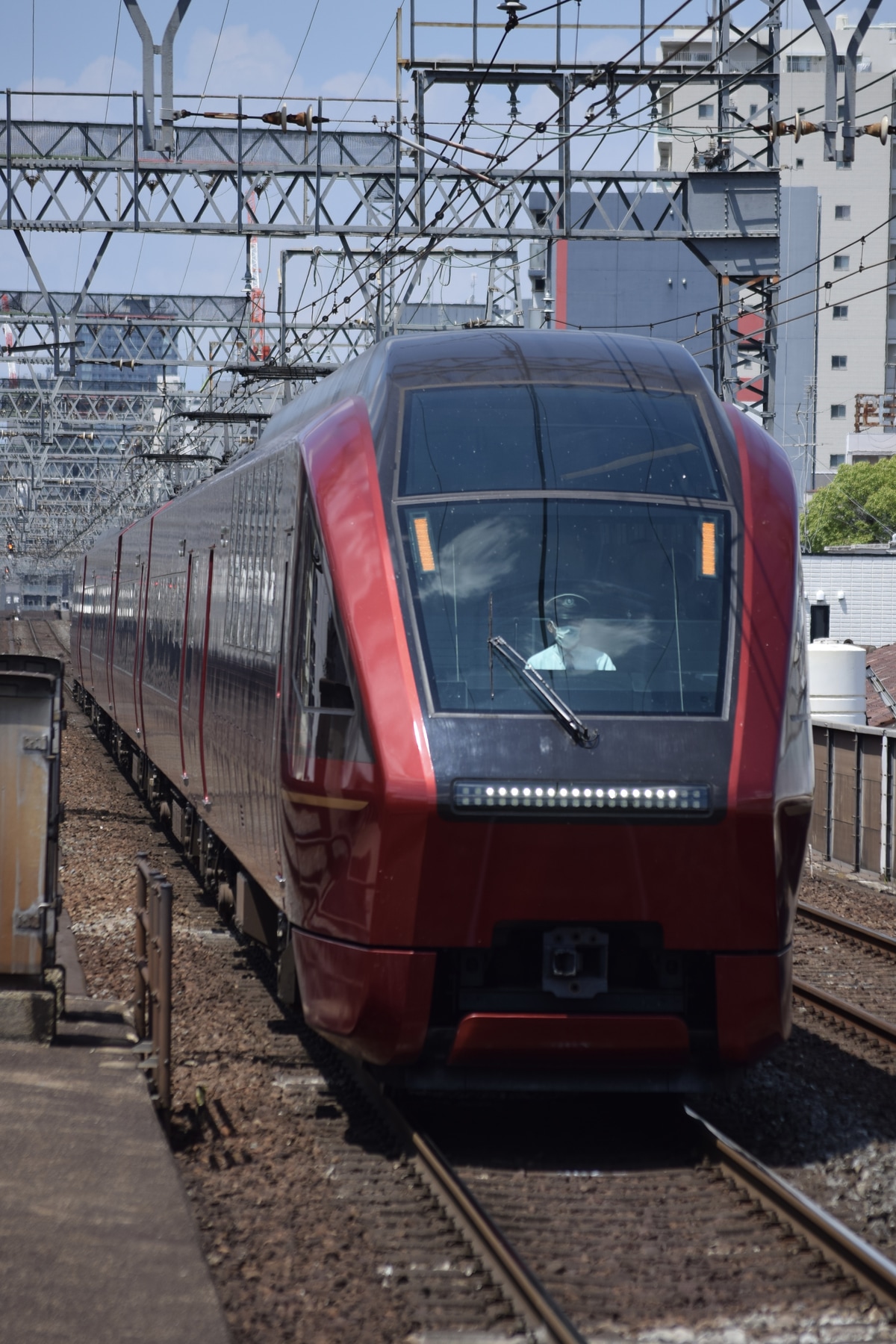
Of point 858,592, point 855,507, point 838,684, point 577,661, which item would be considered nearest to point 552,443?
point 577,661

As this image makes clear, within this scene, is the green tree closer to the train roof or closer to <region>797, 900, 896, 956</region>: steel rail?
<region>797, 900, 896, 956</region>: steel rail

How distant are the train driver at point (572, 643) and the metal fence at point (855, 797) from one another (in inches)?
333

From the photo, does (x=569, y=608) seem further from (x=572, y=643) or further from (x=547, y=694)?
(x=547, y=694)

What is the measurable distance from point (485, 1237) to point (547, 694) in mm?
1940

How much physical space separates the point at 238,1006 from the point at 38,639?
184 ft

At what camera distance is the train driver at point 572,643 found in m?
6.30

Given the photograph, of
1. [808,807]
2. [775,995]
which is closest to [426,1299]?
[775,995]

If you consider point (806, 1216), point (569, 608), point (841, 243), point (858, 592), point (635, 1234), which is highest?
point (841, 243)

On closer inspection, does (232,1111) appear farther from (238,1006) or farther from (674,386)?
(674,386)

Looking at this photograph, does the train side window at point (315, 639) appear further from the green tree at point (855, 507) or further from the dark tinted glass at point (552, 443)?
the green tree at point (855, 507)

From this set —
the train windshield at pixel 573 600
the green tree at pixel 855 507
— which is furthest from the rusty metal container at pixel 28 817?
the green tree at pixel 855 507

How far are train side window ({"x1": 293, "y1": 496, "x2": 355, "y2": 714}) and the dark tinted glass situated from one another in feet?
1.61

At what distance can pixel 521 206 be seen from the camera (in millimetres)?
19750

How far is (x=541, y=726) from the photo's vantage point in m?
6.08
